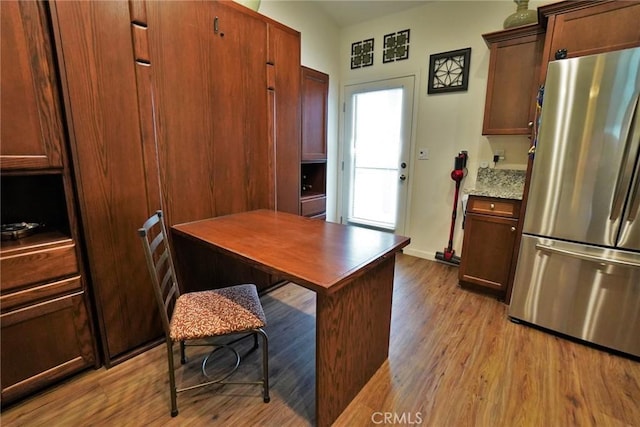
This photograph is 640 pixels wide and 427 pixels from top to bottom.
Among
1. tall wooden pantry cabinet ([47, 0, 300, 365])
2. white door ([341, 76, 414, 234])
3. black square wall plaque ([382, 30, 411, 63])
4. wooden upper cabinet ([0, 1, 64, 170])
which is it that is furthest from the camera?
white door ([341, 76, 414, 234])

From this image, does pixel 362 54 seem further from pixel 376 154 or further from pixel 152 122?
pixel 152 122

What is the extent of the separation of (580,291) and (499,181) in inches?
49.4

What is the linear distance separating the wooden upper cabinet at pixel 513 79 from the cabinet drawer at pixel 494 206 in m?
0.60

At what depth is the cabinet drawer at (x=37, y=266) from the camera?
4.41 ft

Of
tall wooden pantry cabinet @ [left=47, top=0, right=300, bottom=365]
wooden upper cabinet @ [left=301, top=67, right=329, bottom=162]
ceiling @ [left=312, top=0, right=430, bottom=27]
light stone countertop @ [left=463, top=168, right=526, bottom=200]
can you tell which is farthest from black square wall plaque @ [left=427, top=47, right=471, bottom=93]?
tall wooden pantry cabinet @ [left=47, top=0, right=300, bottom=365]

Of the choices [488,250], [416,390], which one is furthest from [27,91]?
[488,250]

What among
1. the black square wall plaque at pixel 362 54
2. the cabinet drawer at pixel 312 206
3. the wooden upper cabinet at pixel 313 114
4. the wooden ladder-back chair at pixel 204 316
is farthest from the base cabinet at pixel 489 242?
the black square wall plaque at pixel 362 54

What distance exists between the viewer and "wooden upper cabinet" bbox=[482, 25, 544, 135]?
7.72ft

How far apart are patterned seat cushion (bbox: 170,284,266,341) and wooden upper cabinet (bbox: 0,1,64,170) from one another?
95 cm

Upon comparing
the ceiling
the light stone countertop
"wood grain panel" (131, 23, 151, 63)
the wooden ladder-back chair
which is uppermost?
the ceiling

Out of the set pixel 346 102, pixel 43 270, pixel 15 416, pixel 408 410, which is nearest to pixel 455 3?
pixel 346 102

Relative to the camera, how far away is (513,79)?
2471 mm

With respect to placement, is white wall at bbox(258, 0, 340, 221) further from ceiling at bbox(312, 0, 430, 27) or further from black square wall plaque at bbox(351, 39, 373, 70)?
black square wall plaque at bbox(351, 39, 373, 70)

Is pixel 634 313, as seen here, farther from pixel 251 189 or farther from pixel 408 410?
pixel 251 189
